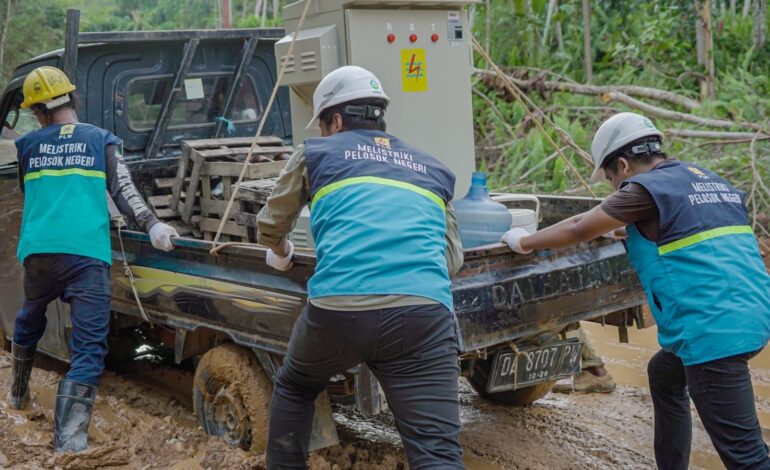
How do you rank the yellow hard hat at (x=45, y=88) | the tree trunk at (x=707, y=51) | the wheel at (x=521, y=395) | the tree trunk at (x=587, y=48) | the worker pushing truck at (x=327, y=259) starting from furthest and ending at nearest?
1. the tree trunk at (x=587, y=48)
2. the tree trunk at (x=707, y=51)
3. the wheel at (x=521, y=395)
4. the yellow hard hat at (x=45, y=88)
5. the worker pushing truck at (x=327, y=259)

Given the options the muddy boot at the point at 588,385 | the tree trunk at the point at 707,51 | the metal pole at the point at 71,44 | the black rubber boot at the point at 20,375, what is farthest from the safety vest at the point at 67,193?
the tree trunk at the point at 707,51

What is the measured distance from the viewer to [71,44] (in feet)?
16.1

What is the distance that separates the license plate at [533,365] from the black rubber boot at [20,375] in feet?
7.98

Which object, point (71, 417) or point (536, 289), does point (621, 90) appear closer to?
point (536, 289)

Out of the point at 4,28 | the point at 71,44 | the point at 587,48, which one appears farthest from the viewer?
the point at 4,28

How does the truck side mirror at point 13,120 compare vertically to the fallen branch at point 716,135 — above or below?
above

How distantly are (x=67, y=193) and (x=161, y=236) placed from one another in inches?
22.1

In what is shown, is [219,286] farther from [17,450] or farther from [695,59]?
[695,59]

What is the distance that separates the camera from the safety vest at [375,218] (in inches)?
110

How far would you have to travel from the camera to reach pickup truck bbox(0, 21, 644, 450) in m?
3.55

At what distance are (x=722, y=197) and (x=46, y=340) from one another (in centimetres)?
378

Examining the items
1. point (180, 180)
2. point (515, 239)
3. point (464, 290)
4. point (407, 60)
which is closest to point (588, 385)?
point (515, 239)

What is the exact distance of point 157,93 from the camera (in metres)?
5.62

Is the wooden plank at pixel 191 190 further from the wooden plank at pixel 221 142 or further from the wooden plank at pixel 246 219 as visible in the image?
the wooden plank at pixel 246 219
